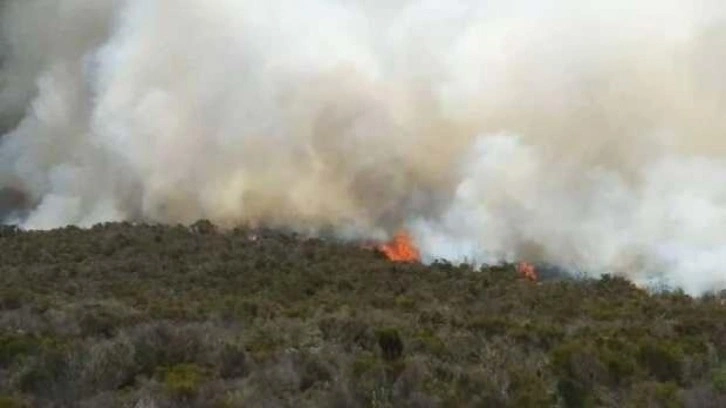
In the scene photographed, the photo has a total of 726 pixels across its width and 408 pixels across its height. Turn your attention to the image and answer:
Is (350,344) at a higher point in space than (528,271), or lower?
lower

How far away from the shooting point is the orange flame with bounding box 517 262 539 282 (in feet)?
115

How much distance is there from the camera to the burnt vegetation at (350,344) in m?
10.2

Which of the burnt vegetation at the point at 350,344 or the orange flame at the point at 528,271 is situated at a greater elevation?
the orange flame at the point at 528,271

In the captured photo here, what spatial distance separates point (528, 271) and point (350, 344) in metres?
24.2

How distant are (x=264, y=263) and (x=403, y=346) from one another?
2142 cm

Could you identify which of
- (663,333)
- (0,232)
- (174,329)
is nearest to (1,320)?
(174,329)

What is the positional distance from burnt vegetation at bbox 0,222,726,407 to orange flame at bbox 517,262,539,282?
411 cm

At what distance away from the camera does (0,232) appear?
4553 cm

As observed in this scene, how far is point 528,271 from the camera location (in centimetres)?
3772

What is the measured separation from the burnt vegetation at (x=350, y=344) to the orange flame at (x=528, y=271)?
4.11 metres

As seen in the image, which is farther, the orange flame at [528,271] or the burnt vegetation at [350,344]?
the orange flame at [528,271]

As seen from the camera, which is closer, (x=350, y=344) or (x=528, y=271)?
(x=350, y=344)

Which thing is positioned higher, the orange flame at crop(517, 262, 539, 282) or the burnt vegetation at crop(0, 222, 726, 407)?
the orange flame at crop(517, 262, 539, 282)

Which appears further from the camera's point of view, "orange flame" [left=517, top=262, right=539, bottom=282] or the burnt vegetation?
"orange flame" [left=517, top=262, right=539, bottom=282]
